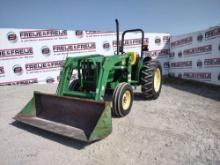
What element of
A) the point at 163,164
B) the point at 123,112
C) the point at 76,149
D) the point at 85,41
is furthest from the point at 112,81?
the point at 85,41

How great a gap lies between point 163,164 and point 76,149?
4.20 ft

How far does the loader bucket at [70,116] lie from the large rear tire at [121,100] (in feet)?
2.34

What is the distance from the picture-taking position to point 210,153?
293cm

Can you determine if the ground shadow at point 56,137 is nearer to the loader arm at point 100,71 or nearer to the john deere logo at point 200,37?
the loader arm at point 100,71

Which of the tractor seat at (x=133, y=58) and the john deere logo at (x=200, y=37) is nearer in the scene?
the tractor seat at (x=133, y=58)

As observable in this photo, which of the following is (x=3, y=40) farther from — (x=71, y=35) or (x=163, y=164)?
(x=163, y=164)

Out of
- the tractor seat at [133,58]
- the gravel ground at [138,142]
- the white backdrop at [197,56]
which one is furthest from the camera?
the white backdrop at [197,56]

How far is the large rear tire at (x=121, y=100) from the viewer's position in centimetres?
423

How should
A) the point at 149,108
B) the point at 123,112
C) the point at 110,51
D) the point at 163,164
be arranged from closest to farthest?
the point at 163,164, the point at 123,112, the point at 149,108, the point at 110,51

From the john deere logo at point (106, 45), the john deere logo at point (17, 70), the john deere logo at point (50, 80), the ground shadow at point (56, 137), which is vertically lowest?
the ground shadow at point (56, 137)

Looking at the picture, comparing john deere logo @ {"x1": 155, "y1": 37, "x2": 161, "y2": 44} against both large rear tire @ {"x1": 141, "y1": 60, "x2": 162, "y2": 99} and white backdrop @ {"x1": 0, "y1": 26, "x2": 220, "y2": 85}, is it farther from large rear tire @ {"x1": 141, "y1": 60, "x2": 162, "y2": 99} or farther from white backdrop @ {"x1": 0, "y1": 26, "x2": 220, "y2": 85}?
large rear tire @ {"x1": 141, "y1": 60, "x2": 162, "y2": 99}

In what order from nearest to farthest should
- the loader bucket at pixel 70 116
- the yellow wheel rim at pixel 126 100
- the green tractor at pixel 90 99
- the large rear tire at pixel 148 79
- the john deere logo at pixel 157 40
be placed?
the loader bucket at pixel 70 116 < the green tractor at pixel 90 99 < the yellow wheel rim at pixel 126 100 < the large rear tire at pixel 148 79 < the john deere logo at pixel 157 40

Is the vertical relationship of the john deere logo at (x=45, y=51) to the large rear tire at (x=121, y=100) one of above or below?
above

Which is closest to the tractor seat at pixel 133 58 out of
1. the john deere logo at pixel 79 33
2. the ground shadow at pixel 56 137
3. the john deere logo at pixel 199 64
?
the ground shadow at pixel 56 137
